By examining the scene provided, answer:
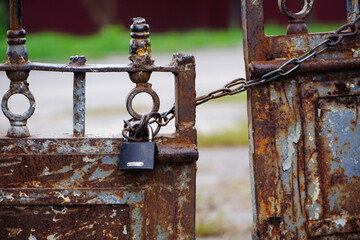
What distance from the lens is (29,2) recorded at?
18500 millimetres

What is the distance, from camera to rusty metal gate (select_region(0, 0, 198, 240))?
1.89 m

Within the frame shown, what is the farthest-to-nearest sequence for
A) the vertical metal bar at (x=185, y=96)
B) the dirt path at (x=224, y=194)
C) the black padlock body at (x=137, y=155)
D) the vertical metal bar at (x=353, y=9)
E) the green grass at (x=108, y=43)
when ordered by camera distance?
the green grass at (x=108, y=43), the dirt path at (x=224, y=194), the vertical metal bar at (x=353, y=9), the vertical metal bar at (x=185, y=96), the black padlock body at (x=137, y=155)

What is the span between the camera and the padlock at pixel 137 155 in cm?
181

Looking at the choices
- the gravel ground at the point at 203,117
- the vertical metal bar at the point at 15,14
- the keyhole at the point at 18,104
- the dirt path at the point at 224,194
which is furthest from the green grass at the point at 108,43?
the vertical metal bar at the point at 15,14

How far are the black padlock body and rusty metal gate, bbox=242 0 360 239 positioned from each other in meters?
0.40

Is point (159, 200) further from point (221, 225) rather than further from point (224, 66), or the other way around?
point (224, 66)

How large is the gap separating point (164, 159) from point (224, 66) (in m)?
10.2

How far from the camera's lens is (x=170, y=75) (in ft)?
37.5

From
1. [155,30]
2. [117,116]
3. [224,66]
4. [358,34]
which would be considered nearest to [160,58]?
[224,66]

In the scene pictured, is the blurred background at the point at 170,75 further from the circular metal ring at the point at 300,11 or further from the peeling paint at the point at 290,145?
the peeling paint at the point at 290,145

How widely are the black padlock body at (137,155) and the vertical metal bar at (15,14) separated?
0.56m

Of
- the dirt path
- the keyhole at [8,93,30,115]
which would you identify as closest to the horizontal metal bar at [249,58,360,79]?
the dirt path

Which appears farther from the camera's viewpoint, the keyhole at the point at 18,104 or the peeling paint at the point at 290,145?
the keyhole at the point at 18,104

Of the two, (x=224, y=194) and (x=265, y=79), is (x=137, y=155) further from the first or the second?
(x=224, y=194)
